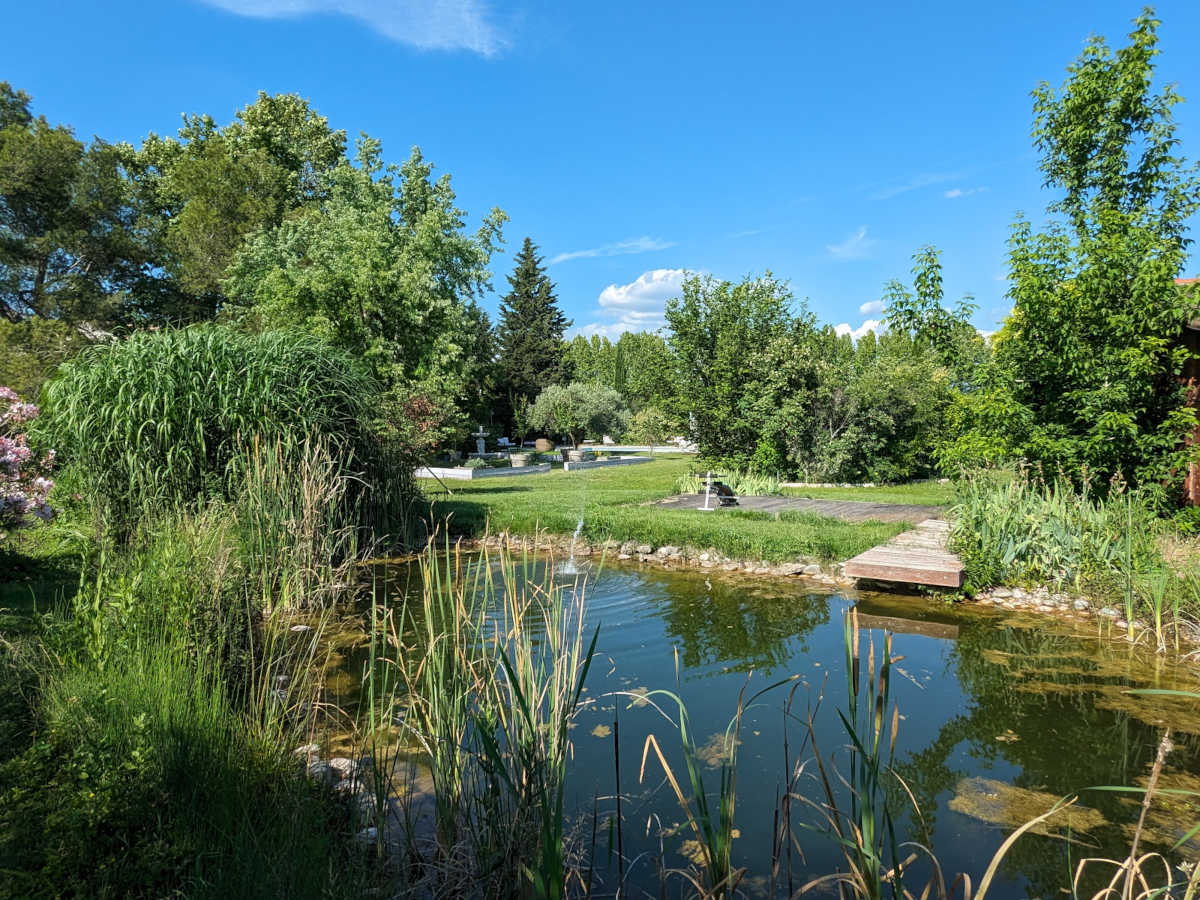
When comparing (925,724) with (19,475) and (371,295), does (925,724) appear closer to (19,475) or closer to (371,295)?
(19,475)

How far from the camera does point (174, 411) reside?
5.81 metres

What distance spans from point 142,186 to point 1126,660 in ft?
104

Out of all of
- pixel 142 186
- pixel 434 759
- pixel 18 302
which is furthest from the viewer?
pixel 142 186

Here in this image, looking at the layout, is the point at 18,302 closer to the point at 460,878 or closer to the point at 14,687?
the point at 14,687

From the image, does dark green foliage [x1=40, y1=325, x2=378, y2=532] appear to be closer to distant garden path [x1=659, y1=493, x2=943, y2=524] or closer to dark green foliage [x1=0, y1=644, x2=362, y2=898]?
dark green foliage [x1=0, y1=644, x2=362, y2=898]

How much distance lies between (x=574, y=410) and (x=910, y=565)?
955 inches

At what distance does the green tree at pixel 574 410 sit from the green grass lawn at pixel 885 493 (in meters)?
16.2

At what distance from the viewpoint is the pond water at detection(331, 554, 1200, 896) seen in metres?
2.96

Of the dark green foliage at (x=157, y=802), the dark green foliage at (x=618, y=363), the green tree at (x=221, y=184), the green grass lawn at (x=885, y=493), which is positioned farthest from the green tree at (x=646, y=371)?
the dark green foliage at (x=157, y=802)

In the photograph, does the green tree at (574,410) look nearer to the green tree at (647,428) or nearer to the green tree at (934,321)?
the green tree at (647,428)

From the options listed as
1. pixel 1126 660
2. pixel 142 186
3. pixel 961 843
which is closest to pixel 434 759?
pixel 961 843

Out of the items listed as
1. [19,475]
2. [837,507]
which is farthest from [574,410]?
[19,475]

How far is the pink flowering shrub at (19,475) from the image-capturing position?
4832 millimetres

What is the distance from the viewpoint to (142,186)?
83.1ft
